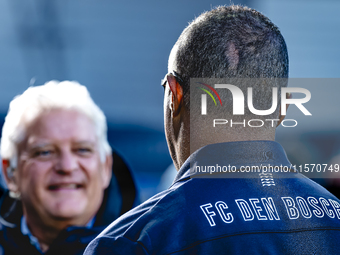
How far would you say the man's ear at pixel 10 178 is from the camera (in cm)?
189

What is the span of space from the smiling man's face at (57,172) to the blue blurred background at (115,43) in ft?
8.02

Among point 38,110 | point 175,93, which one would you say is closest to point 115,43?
point 38,110

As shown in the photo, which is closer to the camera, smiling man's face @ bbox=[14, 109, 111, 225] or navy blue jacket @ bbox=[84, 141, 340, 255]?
navy blue jacket @ bbox=[84, 141, 340, 255]

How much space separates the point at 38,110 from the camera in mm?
1959

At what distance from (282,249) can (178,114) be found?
0.39 meters

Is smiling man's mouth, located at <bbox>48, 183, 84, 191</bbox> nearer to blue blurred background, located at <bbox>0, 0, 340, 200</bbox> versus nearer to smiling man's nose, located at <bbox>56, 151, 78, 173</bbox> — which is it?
smiling man's nose, located at <bbox>56, 151, 78, 173</bbox>

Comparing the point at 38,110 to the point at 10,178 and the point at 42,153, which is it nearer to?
the point at 42,153

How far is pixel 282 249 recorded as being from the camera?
0.70m

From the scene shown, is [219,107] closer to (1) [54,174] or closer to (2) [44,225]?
(1) [54,174]

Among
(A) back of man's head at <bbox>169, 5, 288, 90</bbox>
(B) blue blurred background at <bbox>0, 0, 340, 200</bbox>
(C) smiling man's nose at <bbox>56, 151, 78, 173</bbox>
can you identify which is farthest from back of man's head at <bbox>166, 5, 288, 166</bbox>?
(B) blue blurred background at <bbox>0, 0, 340, 200</bbox>

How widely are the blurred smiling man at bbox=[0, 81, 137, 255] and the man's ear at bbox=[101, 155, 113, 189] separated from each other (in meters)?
0.03

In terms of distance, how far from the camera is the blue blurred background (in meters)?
5.18

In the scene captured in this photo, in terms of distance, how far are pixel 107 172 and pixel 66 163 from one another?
27 cm

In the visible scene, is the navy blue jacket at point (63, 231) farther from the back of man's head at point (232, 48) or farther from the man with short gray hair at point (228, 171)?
the back of man's head at point (232, 48)
